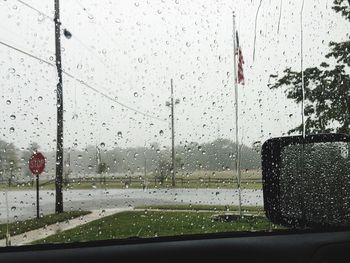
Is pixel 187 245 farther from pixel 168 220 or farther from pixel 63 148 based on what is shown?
pixel 63 148

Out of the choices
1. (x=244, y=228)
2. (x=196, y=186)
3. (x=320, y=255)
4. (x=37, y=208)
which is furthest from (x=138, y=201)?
(x=320, y=255)

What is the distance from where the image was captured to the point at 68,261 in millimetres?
→ 2160

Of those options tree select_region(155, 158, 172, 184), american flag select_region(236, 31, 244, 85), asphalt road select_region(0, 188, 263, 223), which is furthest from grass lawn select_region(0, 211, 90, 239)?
american flag select_region(236, 31, 244, 85)

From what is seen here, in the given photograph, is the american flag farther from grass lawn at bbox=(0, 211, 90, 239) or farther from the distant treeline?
grass lawn at bbox=(0, 211, 90, 239)

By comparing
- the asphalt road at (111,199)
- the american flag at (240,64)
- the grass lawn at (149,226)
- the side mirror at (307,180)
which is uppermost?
the american flag at (240,64)

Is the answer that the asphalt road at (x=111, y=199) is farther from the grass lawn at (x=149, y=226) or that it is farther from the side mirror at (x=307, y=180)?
the side mirror at (x=307, y=180)

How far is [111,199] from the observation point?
3.62m

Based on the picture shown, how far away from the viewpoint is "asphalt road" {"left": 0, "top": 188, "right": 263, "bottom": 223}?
10.3ft

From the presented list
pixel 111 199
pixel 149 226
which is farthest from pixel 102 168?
pixel 149 226

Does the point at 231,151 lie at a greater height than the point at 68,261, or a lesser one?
greater

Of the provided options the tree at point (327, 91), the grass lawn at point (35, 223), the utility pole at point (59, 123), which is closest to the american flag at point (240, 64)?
the tree at point (327, 91)

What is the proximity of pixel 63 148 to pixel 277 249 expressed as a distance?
1634 mm

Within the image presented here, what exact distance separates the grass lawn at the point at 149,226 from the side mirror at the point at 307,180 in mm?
225

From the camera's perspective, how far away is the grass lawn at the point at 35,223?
2599mm
